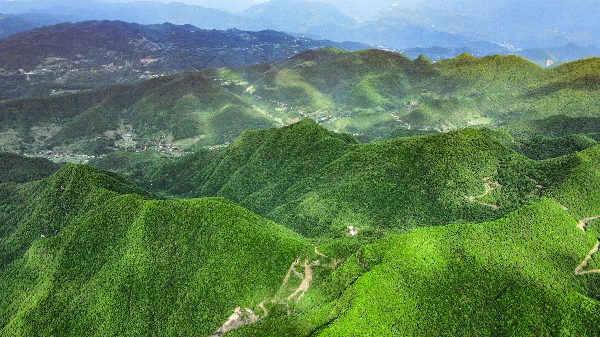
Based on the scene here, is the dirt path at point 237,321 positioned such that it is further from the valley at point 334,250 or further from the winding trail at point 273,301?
the valley at point 334,250

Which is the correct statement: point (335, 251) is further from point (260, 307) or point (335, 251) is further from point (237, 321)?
point (237, 321)

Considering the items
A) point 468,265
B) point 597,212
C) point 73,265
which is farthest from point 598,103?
point 73,265

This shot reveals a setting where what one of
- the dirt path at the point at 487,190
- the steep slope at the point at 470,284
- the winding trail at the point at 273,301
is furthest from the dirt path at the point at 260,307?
the dirt path at the point at 487,190

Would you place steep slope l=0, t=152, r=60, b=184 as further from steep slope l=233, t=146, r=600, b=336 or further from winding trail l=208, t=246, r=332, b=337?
steep slope l=233, t=146, r=600, b=336

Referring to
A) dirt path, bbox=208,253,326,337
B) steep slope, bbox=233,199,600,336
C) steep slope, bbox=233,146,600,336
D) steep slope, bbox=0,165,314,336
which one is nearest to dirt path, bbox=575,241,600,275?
steep slope, bbox=233,146,600,336

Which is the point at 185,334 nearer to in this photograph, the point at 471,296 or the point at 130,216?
the point at 130,216

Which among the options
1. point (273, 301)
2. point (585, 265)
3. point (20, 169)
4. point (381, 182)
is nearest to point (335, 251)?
point (273, 301)

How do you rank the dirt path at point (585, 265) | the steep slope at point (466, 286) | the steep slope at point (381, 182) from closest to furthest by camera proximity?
the steep slope at point (466, 286) → the dirt path at point (585, 265) → the steep slope at point (381, 182)

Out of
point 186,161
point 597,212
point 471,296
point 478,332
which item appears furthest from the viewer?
point 186,161
